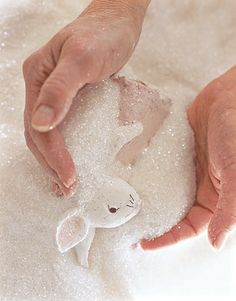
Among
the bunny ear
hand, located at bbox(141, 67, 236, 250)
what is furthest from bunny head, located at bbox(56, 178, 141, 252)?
hand, located at bbox(141, 67, 236, 250)

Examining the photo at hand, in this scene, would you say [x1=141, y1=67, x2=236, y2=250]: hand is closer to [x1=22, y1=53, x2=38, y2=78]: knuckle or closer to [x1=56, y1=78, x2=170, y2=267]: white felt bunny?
[x1=56, y1=78, x2=170, y2=267]: white felt bunny

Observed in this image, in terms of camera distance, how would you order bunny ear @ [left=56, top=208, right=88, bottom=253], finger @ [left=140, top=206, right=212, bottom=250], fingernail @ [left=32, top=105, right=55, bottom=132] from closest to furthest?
1. fingernail @ [left=32, top=105, right=55, bottom=132]
2. bunny ear @ [left=56, top=208, right=88, bottom=253]
3. finger @ [left=140, top=206, right=212, bottom=250]

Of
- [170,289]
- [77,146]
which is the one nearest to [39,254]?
[77,146]

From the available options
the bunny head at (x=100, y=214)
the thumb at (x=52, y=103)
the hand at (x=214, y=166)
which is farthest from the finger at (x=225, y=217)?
the thumb at (x=52, y=103)

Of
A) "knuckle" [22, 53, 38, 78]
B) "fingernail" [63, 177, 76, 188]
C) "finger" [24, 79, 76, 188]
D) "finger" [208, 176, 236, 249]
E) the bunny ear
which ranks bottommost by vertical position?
the bunny ear

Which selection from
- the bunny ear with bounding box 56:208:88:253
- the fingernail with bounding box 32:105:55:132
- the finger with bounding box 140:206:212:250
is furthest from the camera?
the finger with bounding box 140:206:212:250

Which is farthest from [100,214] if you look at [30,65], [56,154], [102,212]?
Result: [30,65]

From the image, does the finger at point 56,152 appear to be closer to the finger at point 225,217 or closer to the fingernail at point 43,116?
the fingernail at point 43,116

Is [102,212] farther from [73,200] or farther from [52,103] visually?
[52,103]
